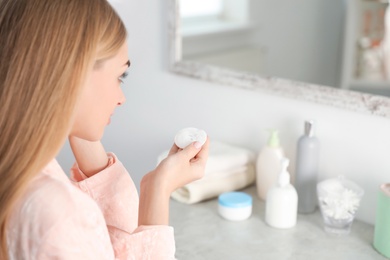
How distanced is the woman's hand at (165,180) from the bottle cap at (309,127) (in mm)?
350

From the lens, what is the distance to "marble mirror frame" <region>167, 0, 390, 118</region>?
4.58ft

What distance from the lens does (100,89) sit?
100cm

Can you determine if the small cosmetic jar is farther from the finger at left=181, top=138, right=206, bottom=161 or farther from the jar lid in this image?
the finger at left=181, top=138, right=206, bottom=161

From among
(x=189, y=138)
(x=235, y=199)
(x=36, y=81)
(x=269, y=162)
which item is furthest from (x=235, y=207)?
(x=36, y=81)

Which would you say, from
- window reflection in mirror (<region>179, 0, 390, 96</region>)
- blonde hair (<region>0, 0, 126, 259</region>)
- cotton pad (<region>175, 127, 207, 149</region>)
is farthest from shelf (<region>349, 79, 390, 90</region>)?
blonde hair (<region>0, 0, 126, 259</region>)

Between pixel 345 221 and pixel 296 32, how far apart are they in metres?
0.53

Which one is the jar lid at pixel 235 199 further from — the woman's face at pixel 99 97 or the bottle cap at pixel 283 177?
the woman's face at pixel 99 97

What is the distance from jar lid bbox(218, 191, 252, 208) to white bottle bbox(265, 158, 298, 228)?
0.18ft

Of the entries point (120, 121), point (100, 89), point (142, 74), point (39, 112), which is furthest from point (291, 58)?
point (39, 112)

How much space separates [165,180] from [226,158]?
483mm

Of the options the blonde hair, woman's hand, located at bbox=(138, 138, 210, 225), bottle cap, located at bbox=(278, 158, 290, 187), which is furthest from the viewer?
bottle cap, located at bbox=(278, 158, 290, 187)

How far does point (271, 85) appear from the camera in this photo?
5.10ft

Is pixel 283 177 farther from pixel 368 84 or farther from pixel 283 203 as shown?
pixel 368 84

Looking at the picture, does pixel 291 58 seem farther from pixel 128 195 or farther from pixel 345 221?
pixel 128 195
